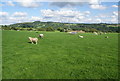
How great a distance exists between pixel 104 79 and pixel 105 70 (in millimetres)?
1826

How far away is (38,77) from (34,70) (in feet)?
4.55

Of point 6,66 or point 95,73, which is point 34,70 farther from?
point 95,73

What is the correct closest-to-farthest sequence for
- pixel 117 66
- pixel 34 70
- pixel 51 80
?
pixel 51 80 < pixel 34 70 < pixel 117 66

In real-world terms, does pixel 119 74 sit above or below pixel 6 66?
below

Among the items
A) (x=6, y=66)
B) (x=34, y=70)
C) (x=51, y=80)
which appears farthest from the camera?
(x=6, y=66)

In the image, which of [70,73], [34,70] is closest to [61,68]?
[70,73]

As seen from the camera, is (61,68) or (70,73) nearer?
(70,73)

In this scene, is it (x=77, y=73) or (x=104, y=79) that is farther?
(x=77, y=73)

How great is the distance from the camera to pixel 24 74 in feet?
32.4

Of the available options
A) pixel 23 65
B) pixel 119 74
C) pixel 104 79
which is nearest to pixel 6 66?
pixel 23 65

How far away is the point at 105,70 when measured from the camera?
11188 mm

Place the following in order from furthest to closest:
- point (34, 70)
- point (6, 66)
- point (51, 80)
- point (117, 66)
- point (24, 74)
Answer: point (117, 66)
point (6, 66)
point (34, 70)
point (24, 74)
point (51, 80)

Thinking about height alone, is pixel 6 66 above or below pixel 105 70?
above

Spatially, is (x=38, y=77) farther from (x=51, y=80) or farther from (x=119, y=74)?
(x=119, y=74)
